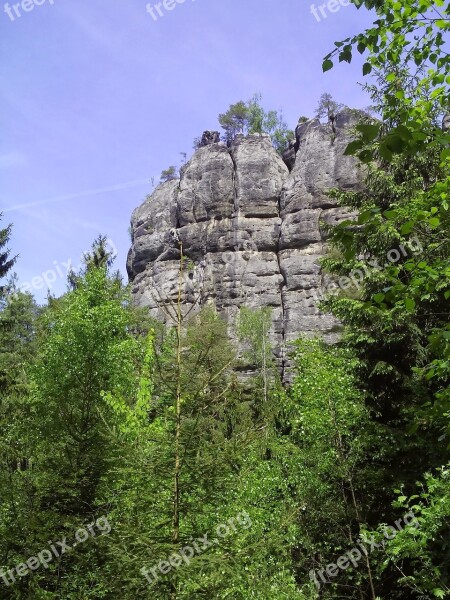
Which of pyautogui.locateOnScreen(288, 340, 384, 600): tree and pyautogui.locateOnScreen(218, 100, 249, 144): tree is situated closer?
pyautogui.locateOnScreen(288, 340, 384, 600): tree

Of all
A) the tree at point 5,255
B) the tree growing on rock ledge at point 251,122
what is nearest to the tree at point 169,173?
the tree growing on rock ledge at point 251,122

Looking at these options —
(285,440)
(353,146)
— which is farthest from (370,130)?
(285,440)

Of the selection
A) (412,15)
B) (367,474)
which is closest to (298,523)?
(367,474)

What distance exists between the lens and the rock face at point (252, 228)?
4694cm

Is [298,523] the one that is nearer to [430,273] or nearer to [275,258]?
[430,273]

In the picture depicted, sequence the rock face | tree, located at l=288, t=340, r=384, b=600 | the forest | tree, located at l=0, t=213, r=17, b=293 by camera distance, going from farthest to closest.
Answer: the rock face → tree, located at l=0, t=213, r=17, b=293 → tree, located at l=288, t=340, r=384, b=600 → the forest

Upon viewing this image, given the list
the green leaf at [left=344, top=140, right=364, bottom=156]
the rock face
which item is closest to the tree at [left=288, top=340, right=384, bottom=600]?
the green leaf at [left=344, top=140, right=364, bottom=156]

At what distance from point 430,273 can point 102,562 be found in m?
6.86

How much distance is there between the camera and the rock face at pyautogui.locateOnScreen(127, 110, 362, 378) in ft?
154

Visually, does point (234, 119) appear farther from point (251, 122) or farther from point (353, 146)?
point (353, 146)

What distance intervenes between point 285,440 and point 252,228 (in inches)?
1495

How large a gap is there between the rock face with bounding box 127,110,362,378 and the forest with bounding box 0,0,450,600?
3091cm

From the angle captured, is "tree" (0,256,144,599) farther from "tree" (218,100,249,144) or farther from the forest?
"tree" (218,100,249,144)

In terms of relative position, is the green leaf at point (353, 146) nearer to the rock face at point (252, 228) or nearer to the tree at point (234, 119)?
the rock face at point (252, 228)
